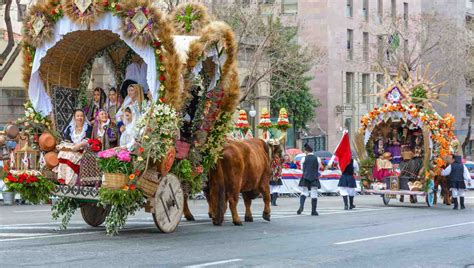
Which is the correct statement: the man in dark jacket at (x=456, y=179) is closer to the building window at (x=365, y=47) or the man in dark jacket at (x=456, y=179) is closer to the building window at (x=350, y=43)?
the building window at (x=350, y=43)

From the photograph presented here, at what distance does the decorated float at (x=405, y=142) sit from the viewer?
28.0 meters

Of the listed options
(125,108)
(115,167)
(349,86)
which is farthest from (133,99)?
(349,86)

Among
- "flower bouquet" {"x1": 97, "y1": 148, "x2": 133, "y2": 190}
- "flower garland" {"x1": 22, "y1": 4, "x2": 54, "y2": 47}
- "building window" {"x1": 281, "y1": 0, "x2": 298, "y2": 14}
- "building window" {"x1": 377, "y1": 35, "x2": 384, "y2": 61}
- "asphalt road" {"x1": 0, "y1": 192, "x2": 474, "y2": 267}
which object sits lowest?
"asphalt road" {"x1": 0, "y1": 192, "x2": 474, "y2": 267}

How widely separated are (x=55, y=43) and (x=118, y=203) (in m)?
3.17

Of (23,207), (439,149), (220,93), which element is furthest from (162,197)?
(439,149)

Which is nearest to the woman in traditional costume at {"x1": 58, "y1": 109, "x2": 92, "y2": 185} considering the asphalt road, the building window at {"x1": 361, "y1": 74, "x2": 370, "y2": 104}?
the asphalt road

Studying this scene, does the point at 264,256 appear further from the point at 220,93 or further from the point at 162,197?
the point at 220,93

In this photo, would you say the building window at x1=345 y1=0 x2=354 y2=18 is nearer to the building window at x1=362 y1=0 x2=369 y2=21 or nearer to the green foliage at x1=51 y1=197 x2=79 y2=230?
the building window at x1=362 y1=0 x2=369 y2=21

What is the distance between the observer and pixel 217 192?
18.9 meters

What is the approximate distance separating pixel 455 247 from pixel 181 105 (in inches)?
193

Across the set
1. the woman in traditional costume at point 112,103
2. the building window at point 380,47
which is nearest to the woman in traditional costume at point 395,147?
the woman in traditional costume at point 112,103

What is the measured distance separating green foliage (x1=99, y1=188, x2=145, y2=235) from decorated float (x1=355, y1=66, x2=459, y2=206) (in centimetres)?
1322

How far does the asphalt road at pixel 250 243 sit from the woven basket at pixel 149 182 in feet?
2.40

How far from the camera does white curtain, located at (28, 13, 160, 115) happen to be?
16.4 m
